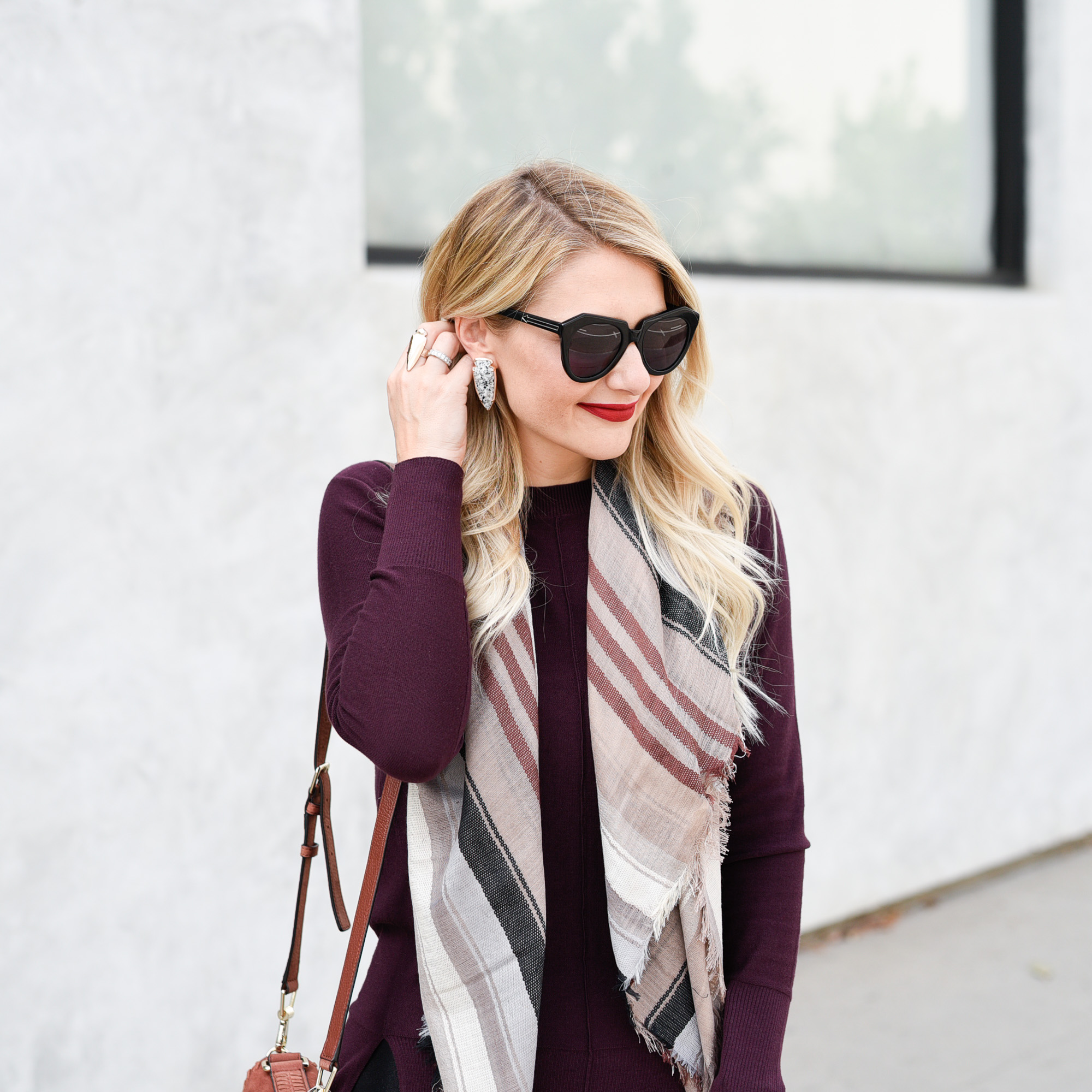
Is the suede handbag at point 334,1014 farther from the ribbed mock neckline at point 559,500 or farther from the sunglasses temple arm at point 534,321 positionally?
the sunglasses temple arm at point 534,321

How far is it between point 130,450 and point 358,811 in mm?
1157

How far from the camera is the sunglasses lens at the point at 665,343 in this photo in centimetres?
153

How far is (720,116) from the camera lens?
4.16 meters

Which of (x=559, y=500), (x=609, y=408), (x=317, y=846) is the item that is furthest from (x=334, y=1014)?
(x=609, y=408)

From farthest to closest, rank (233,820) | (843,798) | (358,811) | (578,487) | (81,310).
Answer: (843,798) < (358,811) < (233,820) < (81,310) < (578,487)

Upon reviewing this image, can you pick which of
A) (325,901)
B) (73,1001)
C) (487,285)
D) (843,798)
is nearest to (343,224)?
(487,285)

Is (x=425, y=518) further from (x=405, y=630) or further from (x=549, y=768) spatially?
(x=549, y=768)

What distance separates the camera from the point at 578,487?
5.62ft

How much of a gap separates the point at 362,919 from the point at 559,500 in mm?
655

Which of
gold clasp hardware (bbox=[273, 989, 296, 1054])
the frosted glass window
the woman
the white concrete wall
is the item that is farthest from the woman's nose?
the frosted glass window

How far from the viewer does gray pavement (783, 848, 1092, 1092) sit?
338 cm

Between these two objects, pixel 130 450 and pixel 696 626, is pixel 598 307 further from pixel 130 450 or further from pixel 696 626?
pixel 130 450

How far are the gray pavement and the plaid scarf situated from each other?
7.02 ft

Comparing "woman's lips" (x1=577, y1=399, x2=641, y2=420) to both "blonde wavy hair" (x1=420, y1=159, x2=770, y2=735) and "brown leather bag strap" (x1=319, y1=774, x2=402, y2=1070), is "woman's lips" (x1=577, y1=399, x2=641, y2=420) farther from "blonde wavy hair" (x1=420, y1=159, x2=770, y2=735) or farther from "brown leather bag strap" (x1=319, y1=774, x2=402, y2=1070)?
"brown leather bag strap" (x1=319, y1=774, x2=402, y2=1070)
